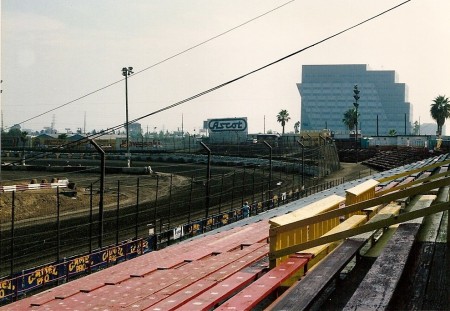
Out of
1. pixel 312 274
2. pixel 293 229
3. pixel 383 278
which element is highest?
pixel 293 229

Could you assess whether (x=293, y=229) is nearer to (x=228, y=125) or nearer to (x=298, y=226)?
(x=298, y=226)

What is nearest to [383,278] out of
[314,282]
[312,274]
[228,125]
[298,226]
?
[314,282]

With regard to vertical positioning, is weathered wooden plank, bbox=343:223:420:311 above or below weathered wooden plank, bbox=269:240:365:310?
above

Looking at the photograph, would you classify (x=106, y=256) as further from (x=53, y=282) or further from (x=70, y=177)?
(x=70, y=177)

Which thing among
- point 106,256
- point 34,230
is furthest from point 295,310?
point 34,230

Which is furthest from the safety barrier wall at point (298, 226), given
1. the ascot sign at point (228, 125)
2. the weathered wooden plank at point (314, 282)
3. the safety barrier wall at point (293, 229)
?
the ascot sign at point (228, 125)

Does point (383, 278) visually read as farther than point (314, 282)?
No

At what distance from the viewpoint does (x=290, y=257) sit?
635cm

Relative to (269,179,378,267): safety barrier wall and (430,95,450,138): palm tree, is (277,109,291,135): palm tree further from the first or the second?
(269,179,378,267): safety barrier wall

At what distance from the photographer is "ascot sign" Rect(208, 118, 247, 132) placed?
4109 inches

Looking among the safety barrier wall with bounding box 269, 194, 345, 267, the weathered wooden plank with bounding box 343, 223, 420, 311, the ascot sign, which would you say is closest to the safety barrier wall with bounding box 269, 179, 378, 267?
the safety barrier wall with bounding box 269, 194, 345, 267

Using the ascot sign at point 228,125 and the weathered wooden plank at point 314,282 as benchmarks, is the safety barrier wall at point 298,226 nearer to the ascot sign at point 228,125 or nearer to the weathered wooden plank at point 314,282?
the weathered wooden plank at point 314,282

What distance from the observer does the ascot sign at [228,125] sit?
4109 inches

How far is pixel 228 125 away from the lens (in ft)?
344
